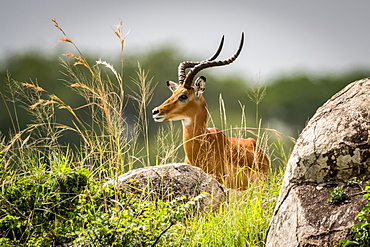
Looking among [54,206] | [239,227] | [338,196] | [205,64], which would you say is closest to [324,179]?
[338,196]

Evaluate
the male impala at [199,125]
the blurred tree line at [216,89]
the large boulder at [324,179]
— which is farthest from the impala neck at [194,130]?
the blurred tree line at [216,89]

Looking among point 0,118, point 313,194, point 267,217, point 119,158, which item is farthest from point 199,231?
point 0,118

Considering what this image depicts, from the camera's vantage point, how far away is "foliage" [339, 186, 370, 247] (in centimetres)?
300

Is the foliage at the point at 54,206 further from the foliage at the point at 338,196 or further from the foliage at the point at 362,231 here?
the foliage at the point at 362,231

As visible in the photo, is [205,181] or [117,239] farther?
[205,181]

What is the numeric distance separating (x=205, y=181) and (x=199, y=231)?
84 cm

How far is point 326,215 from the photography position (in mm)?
3195

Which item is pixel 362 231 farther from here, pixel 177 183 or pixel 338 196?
pixel 177 183

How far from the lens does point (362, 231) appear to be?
9.95ft

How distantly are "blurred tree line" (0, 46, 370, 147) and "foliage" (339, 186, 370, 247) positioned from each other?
13.0m

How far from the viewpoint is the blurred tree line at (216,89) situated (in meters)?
17.4

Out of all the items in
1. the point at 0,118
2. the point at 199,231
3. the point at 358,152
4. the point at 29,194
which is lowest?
the point at 0,118

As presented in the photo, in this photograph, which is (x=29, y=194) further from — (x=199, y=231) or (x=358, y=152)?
(x=358, y=152)

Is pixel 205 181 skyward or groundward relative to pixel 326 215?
groundward
